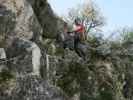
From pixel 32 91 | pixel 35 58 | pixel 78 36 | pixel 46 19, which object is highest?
pixel 46 19

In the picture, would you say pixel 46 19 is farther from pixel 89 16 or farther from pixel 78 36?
pixel 89 16

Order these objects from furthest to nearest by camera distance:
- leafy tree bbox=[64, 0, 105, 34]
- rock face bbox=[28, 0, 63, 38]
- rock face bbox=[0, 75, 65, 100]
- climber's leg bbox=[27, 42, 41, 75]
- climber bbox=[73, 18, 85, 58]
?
1. leafy tree bbox=[64, 0, 105, 34]
2. climber bbox=[73, 18, 85, 58]
3. rock face bbox=[28, 0, 63, 38]
4. climber's leg bbox=[27, 42, 41, 75]
5. rock face bbox=[0, 75, 65, 100]

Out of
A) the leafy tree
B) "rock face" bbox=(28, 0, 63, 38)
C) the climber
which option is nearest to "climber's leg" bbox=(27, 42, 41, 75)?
"rock face" bbox=(28, 0, 63, 38)

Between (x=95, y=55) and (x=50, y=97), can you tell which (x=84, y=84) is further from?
(x=50, y=97)

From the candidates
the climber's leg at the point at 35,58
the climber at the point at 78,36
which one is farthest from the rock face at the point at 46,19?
the climber's leg at the point at 35,58

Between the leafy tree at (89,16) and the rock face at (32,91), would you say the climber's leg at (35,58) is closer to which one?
the rock face at (32,91)

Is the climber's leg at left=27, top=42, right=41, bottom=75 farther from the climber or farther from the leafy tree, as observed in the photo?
the leafy tree

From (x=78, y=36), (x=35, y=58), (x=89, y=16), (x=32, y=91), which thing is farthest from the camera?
(x=89, y=16)

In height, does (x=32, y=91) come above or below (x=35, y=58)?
below

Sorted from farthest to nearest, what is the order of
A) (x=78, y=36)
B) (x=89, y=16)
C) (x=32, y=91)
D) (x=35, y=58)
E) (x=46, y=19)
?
(x=89, y=16), (x=78, y=36), (x=46, y=19), (x=35, y=58), (x=32, y=91)

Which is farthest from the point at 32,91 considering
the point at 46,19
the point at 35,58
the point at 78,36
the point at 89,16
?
the point at 89,16

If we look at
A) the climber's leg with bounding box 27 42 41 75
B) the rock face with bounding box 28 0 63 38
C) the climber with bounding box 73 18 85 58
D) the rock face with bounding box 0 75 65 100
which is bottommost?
the rock face with bounding box 0 75 65 100

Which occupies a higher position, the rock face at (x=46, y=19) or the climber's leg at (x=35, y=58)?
the rock face at (x=46, y=19)

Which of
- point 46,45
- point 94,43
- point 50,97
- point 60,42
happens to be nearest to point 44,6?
point 60,42
